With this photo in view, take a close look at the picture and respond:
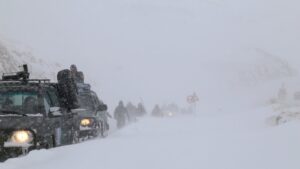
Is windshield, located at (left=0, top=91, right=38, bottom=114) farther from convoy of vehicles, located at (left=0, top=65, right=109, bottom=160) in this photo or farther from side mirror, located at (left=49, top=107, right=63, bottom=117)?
side mirror, located at (left=49, top=107, right=63, bottom=117)

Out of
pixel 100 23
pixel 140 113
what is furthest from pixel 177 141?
pixel 100 23

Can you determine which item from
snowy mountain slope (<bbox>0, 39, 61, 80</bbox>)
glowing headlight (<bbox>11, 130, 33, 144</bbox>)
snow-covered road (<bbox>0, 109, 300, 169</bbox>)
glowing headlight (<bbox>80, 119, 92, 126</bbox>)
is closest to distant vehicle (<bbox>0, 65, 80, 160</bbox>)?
glowing headlight (<bbox>11, 130, 33, 144</bbox>)

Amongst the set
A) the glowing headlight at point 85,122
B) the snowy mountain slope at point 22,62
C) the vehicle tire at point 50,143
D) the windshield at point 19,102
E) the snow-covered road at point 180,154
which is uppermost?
the snowy mountain slope at point 22,62

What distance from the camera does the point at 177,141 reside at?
28.0 feet

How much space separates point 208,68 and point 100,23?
2047 cm

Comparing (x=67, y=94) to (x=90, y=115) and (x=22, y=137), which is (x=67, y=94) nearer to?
(x=90, y=115)

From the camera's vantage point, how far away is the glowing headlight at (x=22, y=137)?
359 inches

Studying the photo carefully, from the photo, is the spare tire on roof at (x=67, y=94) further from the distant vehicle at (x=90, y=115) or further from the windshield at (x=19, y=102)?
the windshield at (x=19, y=102)

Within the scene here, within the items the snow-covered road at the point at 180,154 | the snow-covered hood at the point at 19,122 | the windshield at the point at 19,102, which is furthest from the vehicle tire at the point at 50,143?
the snow-covered road at the point at 180,154

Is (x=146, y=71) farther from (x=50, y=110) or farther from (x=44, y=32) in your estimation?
(x=50, y=110)

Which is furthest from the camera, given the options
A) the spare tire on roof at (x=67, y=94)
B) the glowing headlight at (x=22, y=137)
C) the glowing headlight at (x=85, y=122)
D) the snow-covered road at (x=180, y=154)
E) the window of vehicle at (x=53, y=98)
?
the glowing headlight at (x=85, y=122)

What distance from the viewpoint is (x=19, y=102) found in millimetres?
10375

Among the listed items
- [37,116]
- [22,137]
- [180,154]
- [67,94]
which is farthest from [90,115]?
[180,154]

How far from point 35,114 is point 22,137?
2.87 ft
